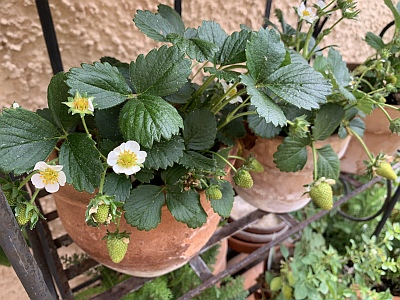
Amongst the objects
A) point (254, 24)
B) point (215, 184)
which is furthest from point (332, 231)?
point (215, 184)

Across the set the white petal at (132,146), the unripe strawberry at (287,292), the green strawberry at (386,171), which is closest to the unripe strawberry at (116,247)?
the white petal at (132,146)

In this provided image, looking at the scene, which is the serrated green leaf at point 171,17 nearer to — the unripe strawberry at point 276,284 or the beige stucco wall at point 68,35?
the beige stucco wall at point 68,35

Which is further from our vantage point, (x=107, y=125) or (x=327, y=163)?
(x=327, y=163)

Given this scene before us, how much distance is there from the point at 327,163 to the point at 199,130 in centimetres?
21

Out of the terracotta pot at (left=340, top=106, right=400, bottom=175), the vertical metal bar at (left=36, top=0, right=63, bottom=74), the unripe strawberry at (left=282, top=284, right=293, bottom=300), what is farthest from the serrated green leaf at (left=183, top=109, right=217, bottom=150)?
the unripe strawberry at (left=282, top=284, right=293, bottom=300)

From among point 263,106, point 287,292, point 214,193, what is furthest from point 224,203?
point 287,292

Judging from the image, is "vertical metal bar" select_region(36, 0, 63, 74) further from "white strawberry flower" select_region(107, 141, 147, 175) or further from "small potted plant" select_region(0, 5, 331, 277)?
"white strawberry flower" select_region(107, 141, 147, 175)

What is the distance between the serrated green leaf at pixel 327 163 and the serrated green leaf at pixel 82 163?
1.07ft

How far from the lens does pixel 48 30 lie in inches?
21.2

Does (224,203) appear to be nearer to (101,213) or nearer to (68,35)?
(101,213)

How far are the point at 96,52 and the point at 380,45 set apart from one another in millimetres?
516

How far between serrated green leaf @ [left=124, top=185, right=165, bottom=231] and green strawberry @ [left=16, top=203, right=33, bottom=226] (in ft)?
0.33

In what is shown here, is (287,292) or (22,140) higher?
(22,140)

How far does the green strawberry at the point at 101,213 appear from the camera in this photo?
368 mm
